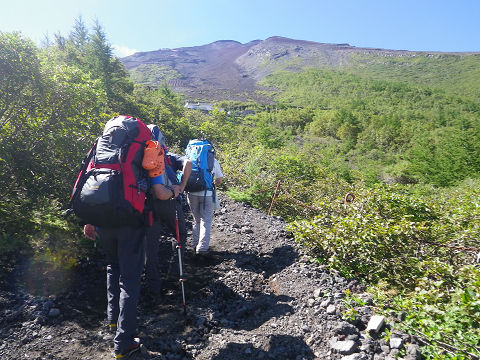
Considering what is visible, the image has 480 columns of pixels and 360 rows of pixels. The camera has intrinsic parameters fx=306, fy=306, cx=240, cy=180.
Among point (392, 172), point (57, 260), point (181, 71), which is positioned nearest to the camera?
point (57, 260)

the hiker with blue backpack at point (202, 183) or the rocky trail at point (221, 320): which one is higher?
the hiker with blue backpack at point (202, 183)

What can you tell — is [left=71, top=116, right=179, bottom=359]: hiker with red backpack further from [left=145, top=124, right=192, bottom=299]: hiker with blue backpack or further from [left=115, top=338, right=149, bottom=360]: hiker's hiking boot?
[left=145, top=124, right=192, bottom=299]: hiker with blue backpack

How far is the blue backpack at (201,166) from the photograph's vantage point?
3.72 m

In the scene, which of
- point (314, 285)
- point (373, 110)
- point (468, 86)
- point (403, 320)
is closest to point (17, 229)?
point (314, 285)

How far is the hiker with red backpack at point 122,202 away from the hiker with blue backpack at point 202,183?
1.43m

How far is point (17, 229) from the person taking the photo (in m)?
3.31

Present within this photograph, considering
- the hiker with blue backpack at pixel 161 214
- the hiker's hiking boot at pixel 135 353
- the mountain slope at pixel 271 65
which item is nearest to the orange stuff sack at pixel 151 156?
Answer: the hiker with blue backpack at pixel 161 214

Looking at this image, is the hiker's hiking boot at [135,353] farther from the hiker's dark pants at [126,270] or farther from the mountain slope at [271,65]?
the mountain slope at [271,65]

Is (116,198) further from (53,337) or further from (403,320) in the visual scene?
(403,320)

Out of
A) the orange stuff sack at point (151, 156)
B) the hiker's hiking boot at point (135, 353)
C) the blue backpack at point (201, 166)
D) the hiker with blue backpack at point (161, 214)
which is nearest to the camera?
the hiker's hiking boot at point (135, 353)

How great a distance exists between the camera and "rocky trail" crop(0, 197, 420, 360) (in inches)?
86.2

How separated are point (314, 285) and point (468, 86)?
157ft

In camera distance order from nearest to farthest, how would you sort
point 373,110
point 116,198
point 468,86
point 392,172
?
1. point 116,198
2. point 392,172
3. point 373,110
4. point 468,86

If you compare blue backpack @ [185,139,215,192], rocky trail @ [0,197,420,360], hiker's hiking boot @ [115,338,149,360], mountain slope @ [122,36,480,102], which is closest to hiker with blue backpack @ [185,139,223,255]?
blue backpack @ [185,139,215,192]
